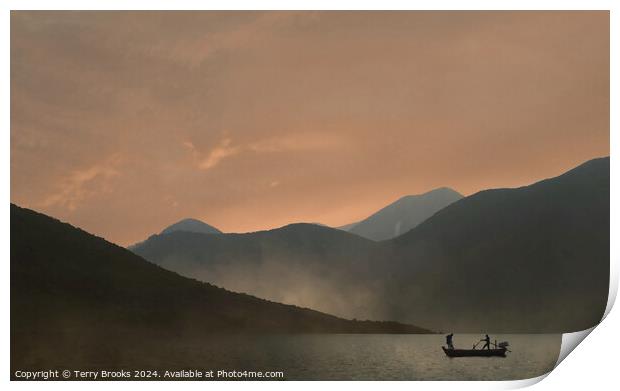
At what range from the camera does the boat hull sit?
805 cm

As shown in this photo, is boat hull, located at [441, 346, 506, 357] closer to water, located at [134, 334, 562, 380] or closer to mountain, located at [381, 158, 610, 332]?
water, located at [134, 334, 562, 380]

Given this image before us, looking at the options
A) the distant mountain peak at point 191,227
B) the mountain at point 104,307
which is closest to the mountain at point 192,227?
the distant mountain peak at point 191,227

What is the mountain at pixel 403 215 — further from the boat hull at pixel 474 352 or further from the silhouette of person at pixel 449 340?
the boat hull at pixel 474 352

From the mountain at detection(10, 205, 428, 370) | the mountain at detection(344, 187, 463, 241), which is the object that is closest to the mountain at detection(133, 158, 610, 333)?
the mountain at detection(344, 187, 463, 241)

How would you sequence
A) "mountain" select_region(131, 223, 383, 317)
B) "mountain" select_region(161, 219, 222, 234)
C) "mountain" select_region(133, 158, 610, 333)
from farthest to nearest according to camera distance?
1. "mountain" select_region(131, 223, 383, 317)
2. "mountain" select_region(161, 219, 222, 234)
3. "mountain" select_region(133, 158, 610, 333)

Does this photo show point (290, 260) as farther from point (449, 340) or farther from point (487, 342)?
point (487, 342)

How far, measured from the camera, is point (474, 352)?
806cm

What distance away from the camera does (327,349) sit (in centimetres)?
869

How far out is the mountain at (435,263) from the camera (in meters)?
8.27

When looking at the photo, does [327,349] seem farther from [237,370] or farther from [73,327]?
[73,327]

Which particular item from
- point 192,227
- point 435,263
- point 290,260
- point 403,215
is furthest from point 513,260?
point 192,227

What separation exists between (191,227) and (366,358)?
90.9 inches

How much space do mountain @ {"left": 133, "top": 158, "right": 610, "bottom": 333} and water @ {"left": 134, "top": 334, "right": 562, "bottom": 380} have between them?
316 millimetres

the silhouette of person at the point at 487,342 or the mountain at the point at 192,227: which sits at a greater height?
the mountain at the point at 192,227
